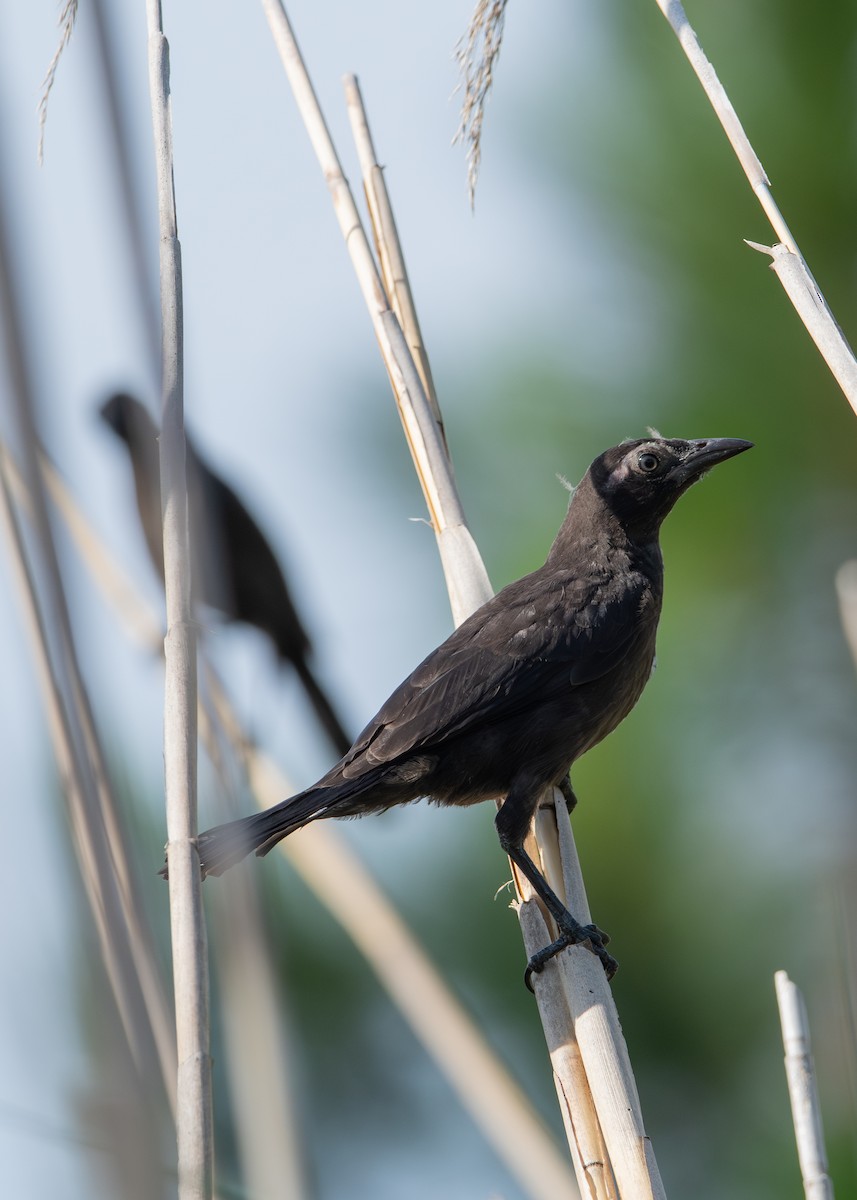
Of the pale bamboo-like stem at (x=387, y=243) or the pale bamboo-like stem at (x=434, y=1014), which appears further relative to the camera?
the pale bamboo-like stem at (x=387, y=243)

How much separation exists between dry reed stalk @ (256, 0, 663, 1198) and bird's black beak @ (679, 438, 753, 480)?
78 centimetres

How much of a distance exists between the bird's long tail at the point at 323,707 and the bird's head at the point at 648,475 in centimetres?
311

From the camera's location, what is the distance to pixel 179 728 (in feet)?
5.55

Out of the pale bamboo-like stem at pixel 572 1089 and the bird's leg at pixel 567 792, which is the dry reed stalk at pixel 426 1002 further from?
the bird's leg at pixel 567 792

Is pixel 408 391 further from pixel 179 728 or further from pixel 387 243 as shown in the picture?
pixel 179 728

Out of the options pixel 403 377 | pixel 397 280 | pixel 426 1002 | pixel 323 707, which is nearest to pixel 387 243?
pixel 397 280

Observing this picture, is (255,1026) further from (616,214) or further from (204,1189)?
(616,214)

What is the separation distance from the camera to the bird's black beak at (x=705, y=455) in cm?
334

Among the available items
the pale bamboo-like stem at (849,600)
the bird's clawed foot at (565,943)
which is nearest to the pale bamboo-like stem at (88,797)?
the bird's clawed foot at (565,943)

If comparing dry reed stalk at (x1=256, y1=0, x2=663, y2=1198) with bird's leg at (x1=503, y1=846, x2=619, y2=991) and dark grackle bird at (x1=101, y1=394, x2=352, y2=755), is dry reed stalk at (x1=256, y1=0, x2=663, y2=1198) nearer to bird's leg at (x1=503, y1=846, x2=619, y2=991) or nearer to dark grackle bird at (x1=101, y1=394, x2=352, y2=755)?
bird's leg at (x1=503, y1=846, x2=619, y2=991)

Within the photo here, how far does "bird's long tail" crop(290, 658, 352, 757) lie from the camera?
6.34m

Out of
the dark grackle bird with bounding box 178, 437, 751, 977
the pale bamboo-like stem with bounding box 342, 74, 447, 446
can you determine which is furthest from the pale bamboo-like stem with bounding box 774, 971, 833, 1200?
the pale bamboo-like stem with bounding box 342, 74, 447, 446

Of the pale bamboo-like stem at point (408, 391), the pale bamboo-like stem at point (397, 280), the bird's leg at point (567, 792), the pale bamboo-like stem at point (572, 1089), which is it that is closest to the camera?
the pale bamboo-like stem at point (572, 1089)

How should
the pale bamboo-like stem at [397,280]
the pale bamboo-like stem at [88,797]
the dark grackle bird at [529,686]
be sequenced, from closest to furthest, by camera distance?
the pale bamboo-like stem at [88,797] < the pale bamboo-like stem at [397,280] < the dark grackle bird at [529,686]
